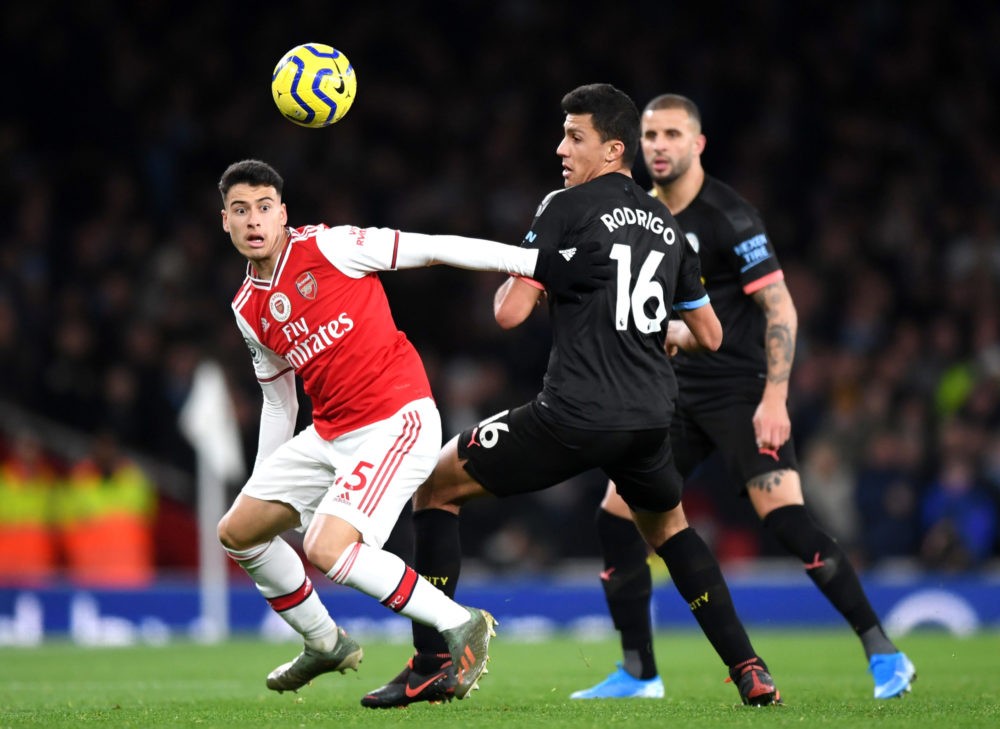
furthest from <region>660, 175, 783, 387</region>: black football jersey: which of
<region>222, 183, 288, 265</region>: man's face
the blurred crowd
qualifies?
the blurred crowd

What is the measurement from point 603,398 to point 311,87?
68.5 inches

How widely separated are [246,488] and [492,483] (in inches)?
39.5

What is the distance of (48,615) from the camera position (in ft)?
40.7

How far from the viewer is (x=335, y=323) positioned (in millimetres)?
5941

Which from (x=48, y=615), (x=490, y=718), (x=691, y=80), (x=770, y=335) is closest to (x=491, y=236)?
(x=691, y=80)

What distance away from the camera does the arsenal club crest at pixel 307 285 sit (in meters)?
5.95

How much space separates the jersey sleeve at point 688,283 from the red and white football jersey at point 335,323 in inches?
43.1

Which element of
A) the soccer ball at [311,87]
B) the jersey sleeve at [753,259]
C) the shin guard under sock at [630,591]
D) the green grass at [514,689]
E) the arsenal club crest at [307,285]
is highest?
Answer: the soccer ball at [311,87]

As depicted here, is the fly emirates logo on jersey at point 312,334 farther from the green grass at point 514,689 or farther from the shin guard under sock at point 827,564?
the shin guard under sock at point 827,564

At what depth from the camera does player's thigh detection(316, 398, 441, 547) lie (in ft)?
18.9

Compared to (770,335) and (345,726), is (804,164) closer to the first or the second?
(770,335)

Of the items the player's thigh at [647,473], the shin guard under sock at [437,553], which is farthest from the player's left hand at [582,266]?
the shin guard under sock at [437,553]

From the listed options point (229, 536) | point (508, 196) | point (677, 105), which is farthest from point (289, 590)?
point (508, 196)

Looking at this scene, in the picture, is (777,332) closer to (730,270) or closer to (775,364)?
(775,364)
